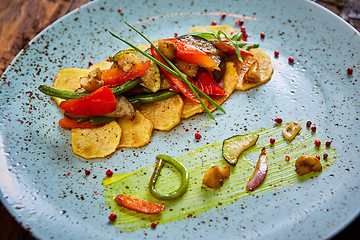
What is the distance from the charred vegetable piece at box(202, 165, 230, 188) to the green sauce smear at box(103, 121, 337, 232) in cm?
7

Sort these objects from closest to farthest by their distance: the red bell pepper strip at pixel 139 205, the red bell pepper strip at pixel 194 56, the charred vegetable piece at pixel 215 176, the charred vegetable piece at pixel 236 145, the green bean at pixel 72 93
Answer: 1. the red bell pepper strip at pixel 139 205
2. the charred vegetable piece at pixel 215 176
3. the charred vegetable piece at pixel 236 145
4. the green bean at pixel 72 93
5. the red bell pepper strip at pixel 194 56

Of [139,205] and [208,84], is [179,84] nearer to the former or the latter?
[208,84]

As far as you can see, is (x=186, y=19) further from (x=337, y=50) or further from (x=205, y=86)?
(x=337, y=50)

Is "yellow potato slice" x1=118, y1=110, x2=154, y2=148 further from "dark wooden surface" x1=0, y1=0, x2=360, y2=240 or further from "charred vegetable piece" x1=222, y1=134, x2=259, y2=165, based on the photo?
"dark wooden surface" x1=0, y1=0, x2=360, y2=240

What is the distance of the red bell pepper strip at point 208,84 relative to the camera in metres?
5.19

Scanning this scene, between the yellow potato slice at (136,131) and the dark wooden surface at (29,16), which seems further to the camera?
the dark wooden surface at (29,16)

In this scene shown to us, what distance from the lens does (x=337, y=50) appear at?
557 centimetres

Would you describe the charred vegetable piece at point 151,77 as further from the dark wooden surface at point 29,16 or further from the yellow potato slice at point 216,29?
the dark wooden surface at point 29,16

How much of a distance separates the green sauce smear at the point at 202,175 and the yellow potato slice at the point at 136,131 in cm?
41

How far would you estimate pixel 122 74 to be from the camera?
4.93m

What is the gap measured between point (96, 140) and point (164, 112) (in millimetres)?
992

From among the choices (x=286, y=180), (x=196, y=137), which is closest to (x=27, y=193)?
(x=196, y=137)

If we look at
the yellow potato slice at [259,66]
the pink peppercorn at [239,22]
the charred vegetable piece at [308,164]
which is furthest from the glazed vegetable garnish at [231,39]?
the charred vegetable piece at [308,164]

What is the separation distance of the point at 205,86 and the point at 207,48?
0.60 m
